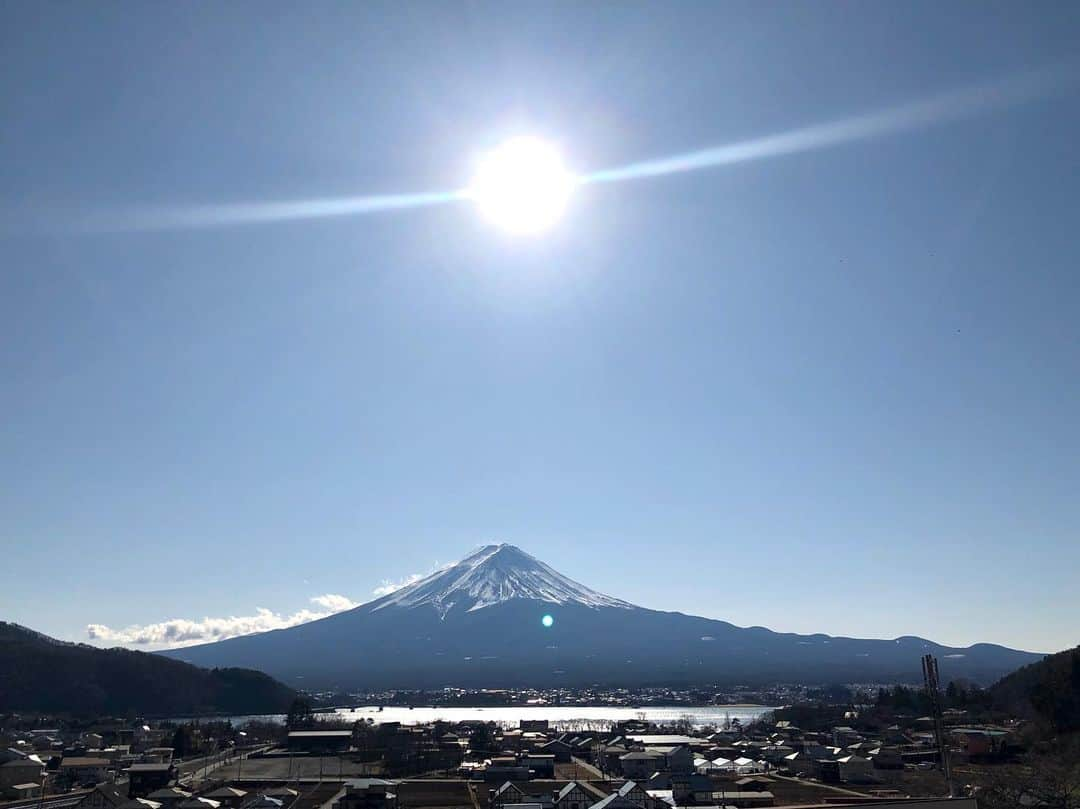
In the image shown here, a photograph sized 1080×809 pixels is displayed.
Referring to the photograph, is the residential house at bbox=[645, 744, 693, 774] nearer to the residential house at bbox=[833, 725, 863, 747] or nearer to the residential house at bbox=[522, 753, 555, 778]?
the residential house at bbox=[522, 753, 555, 778]

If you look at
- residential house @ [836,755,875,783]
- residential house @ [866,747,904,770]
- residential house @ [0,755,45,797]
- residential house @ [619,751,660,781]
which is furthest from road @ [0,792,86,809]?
residential house @ [866,747,904,770]

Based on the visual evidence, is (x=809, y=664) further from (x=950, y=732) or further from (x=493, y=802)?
(x=493, y=802)

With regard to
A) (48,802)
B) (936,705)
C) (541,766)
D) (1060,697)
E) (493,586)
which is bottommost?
(48,802)

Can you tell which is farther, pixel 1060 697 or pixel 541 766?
pixel 1060 697

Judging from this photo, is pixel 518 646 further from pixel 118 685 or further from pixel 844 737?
pixel 844 737

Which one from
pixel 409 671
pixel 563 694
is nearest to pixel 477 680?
pixel 409 671

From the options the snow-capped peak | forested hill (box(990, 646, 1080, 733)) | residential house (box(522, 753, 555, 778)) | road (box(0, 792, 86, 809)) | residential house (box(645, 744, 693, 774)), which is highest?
the snow-capped peak

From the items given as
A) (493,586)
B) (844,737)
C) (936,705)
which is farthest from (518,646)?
(936,705)
